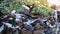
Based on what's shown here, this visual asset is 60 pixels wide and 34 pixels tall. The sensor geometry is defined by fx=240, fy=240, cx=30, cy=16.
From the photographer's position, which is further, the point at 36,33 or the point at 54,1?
the point at 54,1

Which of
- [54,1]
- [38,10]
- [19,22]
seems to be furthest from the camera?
[54,1]

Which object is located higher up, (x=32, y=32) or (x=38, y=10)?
(x=38, y=10)

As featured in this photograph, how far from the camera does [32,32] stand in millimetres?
3127

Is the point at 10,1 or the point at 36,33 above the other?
the point at 10,1

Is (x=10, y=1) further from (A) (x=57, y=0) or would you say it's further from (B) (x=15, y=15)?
(A) (x=57, y=0)

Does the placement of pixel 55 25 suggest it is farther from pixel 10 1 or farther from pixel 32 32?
pixel 10 1

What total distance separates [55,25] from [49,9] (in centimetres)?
27

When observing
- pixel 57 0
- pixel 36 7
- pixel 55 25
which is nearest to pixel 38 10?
pixel 36 7

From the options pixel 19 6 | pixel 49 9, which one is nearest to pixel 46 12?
pixel 49 9

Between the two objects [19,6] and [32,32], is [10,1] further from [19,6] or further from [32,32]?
[32,32]

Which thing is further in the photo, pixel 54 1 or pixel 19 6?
pixel 54 1

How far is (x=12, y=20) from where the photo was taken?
3.13 meters

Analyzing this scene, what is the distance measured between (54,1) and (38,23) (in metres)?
0.70

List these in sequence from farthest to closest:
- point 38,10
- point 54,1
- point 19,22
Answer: point 54,1, point 38,10, point 19,22
